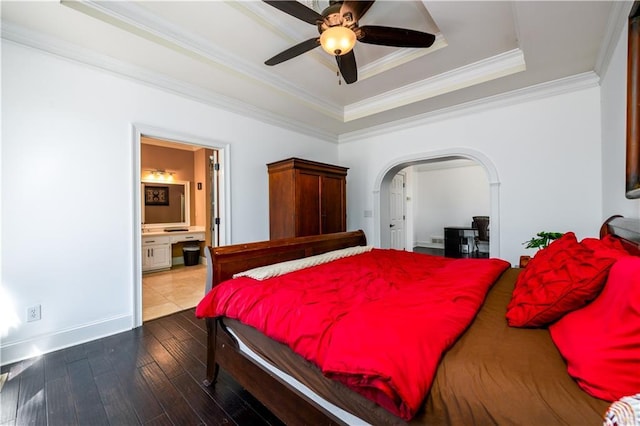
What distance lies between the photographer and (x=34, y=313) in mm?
2260

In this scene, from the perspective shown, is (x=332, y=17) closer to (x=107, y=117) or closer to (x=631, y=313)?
(x=631, y=313)

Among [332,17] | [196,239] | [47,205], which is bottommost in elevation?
[196,239]

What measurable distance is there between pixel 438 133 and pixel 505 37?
5.00ft

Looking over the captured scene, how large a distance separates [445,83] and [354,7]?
6.61ft

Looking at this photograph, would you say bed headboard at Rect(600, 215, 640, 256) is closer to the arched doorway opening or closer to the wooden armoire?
the arched doorway opening

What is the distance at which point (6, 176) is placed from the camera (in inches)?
84.6

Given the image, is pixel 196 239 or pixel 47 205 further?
pixel 196 239

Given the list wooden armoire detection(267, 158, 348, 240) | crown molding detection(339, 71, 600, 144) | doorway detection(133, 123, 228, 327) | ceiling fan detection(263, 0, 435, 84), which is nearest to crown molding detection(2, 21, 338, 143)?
doorway detection(133, 123, 228, 327)

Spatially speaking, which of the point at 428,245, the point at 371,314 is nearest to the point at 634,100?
the point at 371,314

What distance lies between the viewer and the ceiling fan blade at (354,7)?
1786 millimetres

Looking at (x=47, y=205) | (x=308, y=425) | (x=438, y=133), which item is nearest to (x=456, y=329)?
(x=308, y=425)

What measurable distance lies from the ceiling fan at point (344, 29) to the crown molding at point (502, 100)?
1.93m

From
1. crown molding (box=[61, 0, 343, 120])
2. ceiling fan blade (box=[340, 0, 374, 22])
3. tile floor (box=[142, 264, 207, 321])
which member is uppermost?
crown molding (box=[61, 0, 343, 120])

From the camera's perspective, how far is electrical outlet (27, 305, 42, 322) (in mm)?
2237
